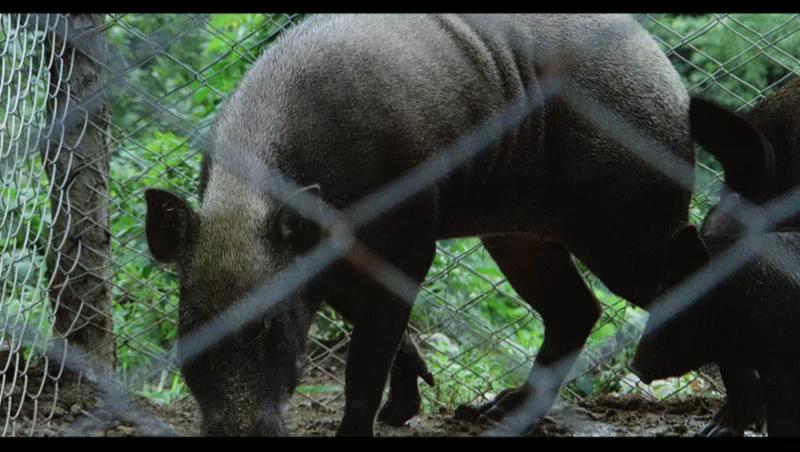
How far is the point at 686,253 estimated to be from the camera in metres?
3.74

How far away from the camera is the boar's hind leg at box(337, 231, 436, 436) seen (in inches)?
136

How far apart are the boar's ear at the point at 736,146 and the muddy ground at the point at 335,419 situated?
2.87ft

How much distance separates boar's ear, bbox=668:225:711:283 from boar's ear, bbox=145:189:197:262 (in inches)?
60.0

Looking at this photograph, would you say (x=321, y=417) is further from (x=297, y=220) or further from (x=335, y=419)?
(x=297, y=220)

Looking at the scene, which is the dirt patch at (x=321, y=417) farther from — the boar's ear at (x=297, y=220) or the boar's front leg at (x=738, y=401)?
the boar's ear at (x=297, y=220)

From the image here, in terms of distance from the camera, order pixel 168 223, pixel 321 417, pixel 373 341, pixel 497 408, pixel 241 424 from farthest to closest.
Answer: pixel 321 417
pixel 497 408
pixel 373 341
pixel 168 223
pixel 241 424

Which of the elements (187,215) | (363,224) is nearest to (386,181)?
(363,224)

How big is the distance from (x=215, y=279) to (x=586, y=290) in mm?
1705

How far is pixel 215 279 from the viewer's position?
2.96 m

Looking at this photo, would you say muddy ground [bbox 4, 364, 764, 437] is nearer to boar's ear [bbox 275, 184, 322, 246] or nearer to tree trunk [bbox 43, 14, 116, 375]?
tree trunk [bbox 43, 14, 116, 375]

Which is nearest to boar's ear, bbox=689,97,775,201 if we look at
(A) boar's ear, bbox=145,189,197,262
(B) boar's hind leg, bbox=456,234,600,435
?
(B) boar's hind leg, bbox=456,234,600,435

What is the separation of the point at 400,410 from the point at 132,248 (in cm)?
130

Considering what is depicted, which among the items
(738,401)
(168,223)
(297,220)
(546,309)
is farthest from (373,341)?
(738,401)
